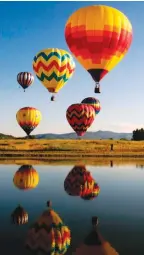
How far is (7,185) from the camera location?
24.8 meters

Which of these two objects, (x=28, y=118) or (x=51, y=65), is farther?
(x=28, y=118)

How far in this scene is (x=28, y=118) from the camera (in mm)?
73125

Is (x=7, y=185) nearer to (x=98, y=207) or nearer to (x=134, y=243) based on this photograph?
(x=98, y=207)

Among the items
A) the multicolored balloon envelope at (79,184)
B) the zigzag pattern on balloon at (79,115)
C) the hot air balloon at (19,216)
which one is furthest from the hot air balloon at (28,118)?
the hot air balloon at (19,216)

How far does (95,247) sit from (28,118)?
61857 mm

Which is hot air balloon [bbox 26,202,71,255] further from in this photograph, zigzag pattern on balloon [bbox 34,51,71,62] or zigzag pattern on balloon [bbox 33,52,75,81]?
zigzag pattern on balloon [bbox 34,51,71,62]

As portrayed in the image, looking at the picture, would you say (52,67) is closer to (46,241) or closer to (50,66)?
(50,66)

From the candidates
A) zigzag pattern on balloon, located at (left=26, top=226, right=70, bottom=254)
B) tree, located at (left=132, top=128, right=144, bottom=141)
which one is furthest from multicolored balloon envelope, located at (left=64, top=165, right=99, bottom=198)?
tree, located at (left=132, top=128, right=144, bottom=141)

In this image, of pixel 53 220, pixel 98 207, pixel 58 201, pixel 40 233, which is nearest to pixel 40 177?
pixel 58 201

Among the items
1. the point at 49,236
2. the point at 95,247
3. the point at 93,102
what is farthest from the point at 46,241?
the point at 93,102

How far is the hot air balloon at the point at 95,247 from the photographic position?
11692mm

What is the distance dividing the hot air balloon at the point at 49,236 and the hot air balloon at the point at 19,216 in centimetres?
60

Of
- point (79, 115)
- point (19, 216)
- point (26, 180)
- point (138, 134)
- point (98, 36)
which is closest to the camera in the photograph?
point (19, 216)

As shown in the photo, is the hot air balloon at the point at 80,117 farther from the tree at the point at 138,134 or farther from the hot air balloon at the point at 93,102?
the tree at the point at 138,134
